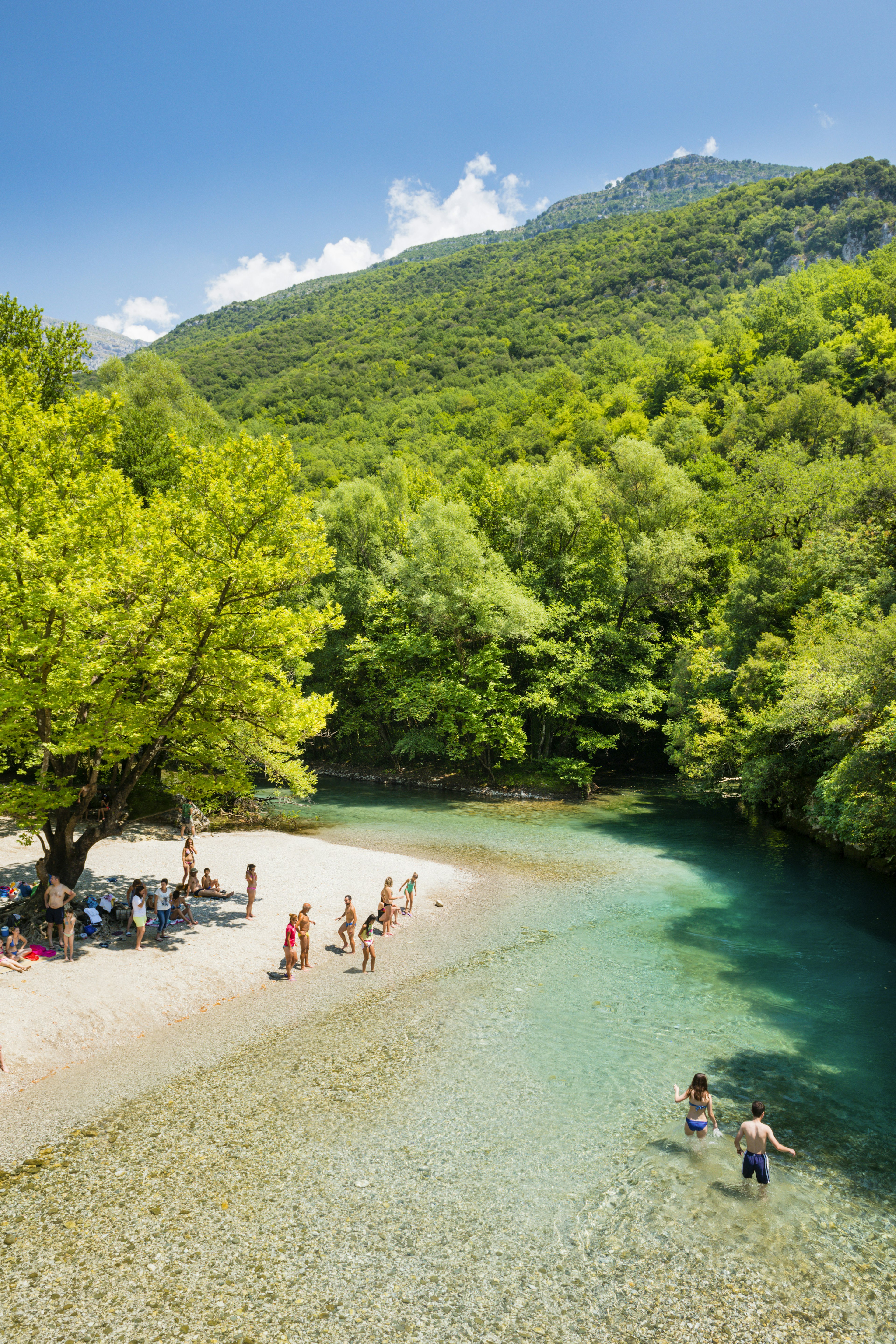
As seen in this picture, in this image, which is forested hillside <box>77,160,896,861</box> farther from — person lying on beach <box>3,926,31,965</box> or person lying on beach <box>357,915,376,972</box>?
person lying on beach <box>3,926,31,965</box>

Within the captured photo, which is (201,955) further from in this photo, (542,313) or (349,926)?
(542,313)

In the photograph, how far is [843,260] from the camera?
352ft

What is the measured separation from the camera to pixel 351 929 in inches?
715

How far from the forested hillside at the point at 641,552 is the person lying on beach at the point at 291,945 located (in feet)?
47.9

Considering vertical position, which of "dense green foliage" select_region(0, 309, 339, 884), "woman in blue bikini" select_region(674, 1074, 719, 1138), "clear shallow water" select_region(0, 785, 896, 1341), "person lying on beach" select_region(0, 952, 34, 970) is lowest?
"clear shallow water" select_region(0, 785, 896, 1341)

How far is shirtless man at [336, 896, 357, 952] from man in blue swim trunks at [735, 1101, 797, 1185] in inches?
392

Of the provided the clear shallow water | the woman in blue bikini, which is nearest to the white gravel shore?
the clear shallow water

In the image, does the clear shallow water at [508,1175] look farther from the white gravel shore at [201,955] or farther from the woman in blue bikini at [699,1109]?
the white gravel shore at [201,955]

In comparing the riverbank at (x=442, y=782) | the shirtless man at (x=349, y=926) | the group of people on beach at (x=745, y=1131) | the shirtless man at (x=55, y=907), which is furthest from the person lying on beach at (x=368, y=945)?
the riverbank at (x=442, y=782)

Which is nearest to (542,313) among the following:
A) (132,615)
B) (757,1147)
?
(132,615)

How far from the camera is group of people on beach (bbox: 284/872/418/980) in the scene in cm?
1675

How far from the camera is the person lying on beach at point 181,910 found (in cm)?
1886

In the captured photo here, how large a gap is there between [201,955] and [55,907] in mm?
3436

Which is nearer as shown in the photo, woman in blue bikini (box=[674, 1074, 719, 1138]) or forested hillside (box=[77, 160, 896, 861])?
woman in blue bikini (box=[674, 1074, 719, 1138])
